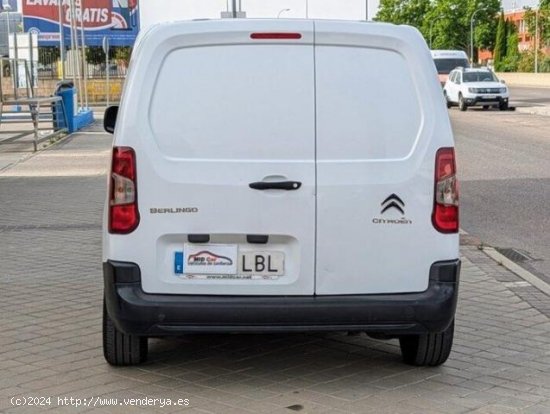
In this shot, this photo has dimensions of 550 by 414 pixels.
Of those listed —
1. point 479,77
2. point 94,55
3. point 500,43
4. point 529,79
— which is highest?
point 500,43

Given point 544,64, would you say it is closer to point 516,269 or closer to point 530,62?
point 530,62

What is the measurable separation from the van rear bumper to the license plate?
13cm

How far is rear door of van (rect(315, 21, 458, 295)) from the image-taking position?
5156 millimetres

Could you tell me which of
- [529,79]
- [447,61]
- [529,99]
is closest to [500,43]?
[529,79]

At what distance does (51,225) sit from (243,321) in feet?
22.4

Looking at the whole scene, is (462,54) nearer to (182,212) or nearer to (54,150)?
(54,150)

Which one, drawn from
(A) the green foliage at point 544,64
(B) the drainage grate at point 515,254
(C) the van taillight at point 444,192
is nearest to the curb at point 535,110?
(B) the drainage grate at point 515,254

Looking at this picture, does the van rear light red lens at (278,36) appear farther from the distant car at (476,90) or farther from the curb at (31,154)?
the distant car at (476,90)

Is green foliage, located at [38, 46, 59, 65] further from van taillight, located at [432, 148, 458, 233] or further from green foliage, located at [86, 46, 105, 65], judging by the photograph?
van taillight, located at [432, 148, 458, 233]

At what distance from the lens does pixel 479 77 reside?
40.7 metres

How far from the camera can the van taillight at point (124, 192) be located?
512cm

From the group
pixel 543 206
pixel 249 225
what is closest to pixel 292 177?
pixel 249 225

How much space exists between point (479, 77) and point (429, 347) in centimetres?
3620

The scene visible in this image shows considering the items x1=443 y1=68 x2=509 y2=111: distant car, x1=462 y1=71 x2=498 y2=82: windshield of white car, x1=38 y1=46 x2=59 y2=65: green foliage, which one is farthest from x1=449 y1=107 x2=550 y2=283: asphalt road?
x1=38 y1=46 x2=59 y2=65: green foliage
